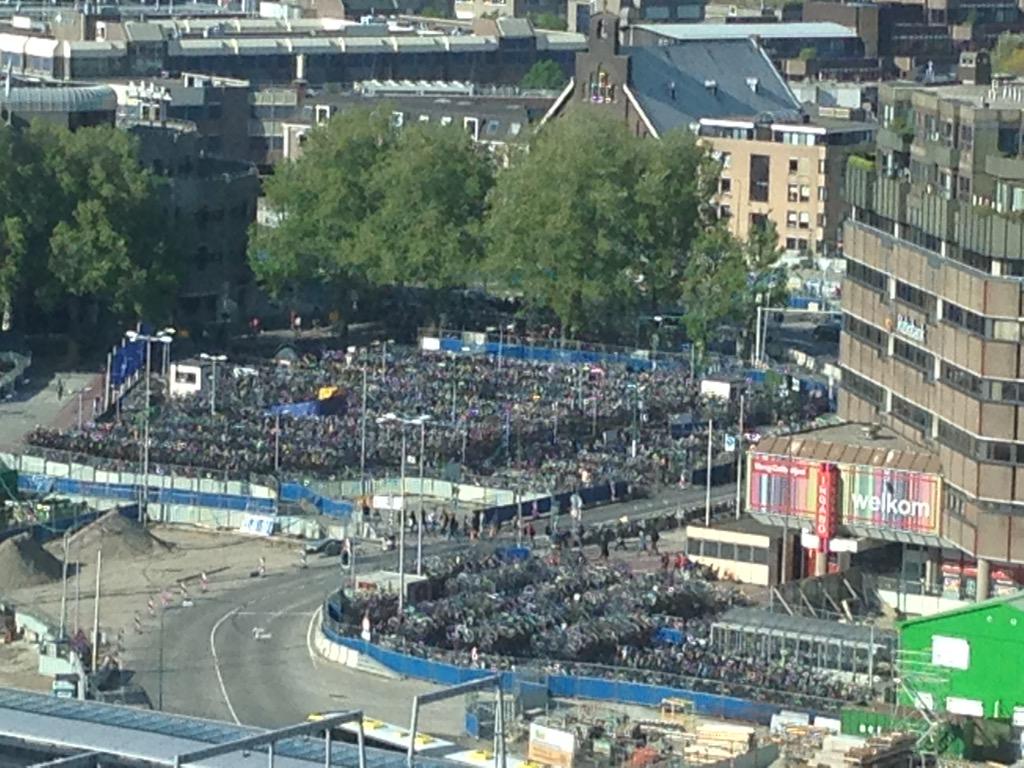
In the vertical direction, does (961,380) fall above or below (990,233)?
below

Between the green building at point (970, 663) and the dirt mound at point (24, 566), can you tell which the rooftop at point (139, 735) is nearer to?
the green building at point (970, 663)

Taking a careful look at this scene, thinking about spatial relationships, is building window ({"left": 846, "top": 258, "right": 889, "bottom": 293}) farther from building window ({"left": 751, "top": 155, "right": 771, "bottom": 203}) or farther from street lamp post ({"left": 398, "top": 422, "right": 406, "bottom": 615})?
building window ({"left": 751, "top": 155, "right": 771, "bottom": 203})

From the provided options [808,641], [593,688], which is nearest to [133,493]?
[593,688]

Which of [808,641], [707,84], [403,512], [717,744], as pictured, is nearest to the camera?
[717,744]

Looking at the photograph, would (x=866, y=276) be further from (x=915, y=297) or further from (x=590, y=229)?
(x=590, y=229)

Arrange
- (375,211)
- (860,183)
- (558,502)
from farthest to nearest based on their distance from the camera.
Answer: (375,211), (558,502), (860,183)

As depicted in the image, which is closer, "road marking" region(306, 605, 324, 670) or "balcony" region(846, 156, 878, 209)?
"road marking" region(306, 605, 324, 670)

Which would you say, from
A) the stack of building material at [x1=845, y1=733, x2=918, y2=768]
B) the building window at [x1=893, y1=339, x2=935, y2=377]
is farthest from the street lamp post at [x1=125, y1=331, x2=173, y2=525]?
the stack of building material at [x1=845, y1=733, x2=918, y2=768]

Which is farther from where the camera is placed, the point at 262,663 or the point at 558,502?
the point at 558,502
